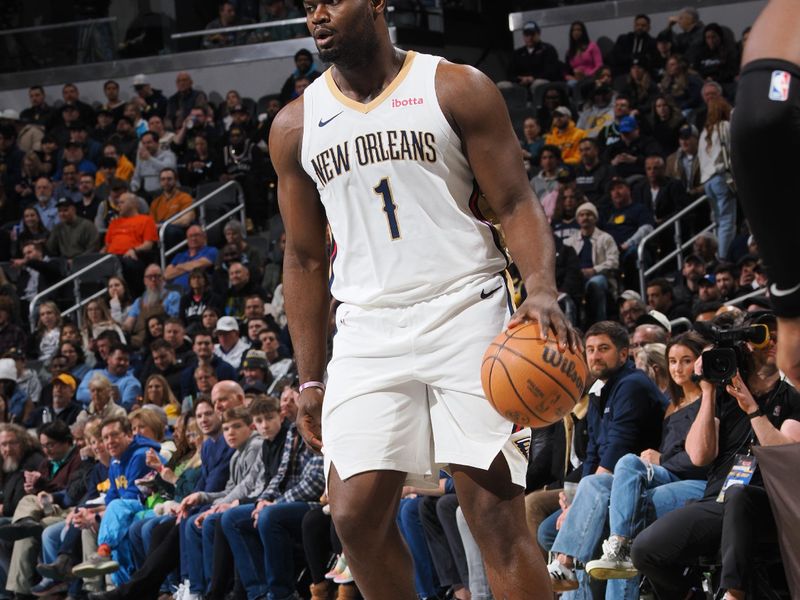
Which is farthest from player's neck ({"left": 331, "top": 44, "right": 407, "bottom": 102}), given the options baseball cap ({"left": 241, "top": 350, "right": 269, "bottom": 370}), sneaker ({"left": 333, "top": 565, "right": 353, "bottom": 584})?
baseball cap ({"left": 241, "top": 350, "right": 269, "bottom": 370})

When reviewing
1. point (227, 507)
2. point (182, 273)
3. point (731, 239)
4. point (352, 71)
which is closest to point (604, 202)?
point (731, 239)

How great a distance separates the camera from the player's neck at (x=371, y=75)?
3943 mm

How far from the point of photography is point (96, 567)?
9727 mm

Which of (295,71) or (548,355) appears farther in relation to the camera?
(295,71)

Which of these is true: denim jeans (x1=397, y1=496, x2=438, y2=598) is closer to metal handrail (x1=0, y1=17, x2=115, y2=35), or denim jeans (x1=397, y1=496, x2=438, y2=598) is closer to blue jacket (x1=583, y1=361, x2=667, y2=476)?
blue jacket (x1=583, y1=361, x2=667, y2=476)

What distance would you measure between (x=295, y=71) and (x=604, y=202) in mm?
6400

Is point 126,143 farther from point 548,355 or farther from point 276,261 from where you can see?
point 548,355

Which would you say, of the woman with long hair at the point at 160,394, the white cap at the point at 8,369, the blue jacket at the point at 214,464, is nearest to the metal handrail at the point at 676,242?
the blue jacket at the point at 214,464

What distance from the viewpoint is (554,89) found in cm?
1625

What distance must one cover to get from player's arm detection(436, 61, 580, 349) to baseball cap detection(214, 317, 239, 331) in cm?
939

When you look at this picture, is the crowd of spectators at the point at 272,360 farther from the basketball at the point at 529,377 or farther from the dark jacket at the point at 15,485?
the basketball at the point at 529,377

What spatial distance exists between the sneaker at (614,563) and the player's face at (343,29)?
3.42 m

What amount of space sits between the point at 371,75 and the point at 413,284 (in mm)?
668

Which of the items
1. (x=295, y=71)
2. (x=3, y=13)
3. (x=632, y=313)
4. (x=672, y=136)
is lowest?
(x=632, y=313)
